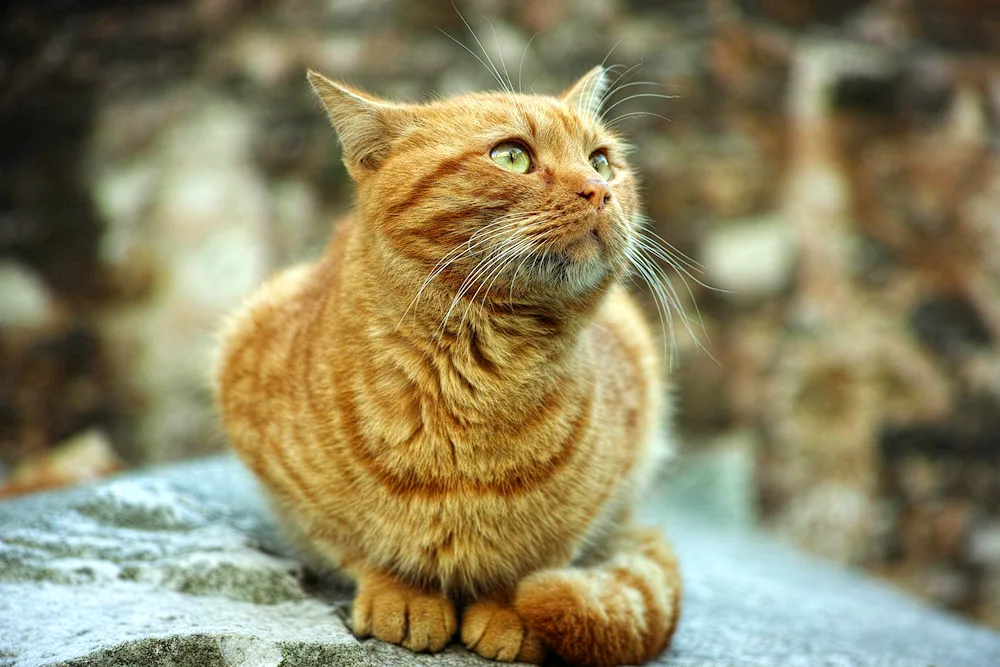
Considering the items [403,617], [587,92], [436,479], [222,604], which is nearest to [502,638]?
[403,617]

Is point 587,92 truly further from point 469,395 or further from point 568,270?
point 469,395

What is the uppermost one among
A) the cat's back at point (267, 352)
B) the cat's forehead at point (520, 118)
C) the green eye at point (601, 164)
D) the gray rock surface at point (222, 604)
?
the green eye at point (601, 164)

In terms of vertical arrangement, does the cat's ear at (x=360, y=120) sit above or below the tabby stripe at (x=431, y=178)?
above

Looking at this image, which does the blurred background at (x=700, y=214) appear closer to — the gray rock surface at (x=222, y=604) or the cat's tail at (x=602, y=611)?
the gray rock surface at (x=222, y=604)

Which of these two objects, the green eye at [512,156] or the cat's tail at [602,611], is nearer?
the cat's tail at [602,611]

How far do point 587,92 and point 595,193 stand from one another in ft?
2.75

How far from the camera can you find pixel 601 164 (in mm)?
2539

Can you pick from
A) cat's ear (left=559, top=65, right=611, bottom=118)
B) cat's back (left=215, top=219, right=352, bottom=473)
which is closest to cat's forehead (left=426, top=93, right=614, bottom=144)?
cat's ear (left=559, top=65, right=611, bottom=118)

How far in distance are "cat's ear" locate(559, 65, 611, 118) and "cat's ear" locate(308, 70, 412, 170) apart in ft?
1.99

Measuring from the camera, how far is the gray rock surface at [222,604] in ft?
6.26

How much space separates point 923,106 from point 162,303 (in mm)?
4309

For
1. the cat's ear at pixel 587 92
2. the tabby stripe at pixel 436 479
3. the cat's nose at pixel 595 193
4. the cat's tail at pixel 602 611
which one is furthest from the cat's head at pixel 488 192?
the cat's tail at pixel 602 611

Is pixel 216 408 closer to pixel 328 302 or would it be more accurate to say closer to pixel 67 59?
pixel 328 302

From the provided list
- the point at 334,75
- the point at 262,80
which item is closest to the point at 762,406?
the point at 334,75
